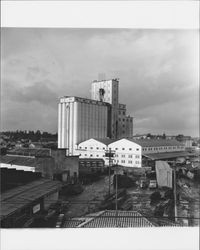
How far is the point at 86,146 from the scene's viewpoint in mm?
2316

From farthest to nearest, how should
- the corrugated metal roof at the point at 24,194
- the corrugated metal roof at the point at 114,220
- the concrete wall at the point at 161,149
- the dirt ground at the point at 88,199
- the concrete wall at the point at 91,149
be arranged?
1. the concrete wall at the point at 161,149
2. the concrete wall at the point at 91,149
3. the dirt ground at the point at 88,199
4. the corrugated metal roof at the point at 114,220
5. the corrugated metal roof at the point at 24,194

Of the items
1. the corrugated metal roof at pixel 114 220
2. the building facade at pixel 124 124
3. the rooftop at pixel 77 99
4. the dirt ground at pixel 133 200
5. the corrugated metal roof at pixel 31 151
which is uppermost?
the rooftop at pixel 77 99

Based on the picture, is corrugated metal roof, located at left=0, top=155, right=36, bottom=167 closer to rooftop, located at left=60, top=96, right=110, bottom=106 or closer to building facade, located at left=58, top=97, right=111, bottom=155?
building facade, located at left=58, top=97, right=111, bottom=155

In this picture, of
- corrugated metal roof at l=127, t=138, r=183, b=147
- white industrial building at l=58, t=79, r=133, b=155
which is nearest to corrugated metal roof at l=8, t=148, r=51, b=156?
white industrial building at l=58, t=79, r=133, b=155

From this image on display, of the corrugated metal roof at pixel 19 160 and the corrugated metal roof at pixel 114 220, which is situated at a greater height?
the corrugated metal roof at pixel 19 160

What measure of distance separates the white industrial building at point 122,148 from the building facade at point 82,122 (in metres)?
0.08

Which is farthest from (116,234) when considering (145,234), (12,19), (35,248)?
(12,19)

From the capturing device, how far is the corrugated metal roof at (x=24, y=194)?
1.80 meters

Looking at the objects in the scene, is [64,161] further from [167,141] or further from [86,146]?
[167,141]

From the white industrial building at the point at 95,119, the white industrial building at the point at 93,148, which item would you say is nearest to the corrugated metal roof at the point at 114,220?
the white industrial building at the point at 93,148

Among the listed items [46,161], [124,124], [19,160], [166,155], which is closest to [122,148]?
[124,124]

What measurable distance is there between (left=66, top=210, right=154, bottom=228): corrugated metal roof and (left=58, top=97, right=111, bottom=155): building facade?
2.34 ft

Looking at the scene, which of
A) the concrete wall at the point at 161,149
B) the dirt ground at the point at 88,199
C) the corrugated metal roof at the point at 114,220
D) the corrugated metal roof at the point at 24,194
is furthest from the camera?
the concrete wall at the point at 161,149

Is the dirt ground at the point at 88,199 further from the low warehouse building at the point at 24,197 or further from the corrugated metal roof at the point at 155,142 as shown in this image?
the corrugated metal roof at the point at 155,142
